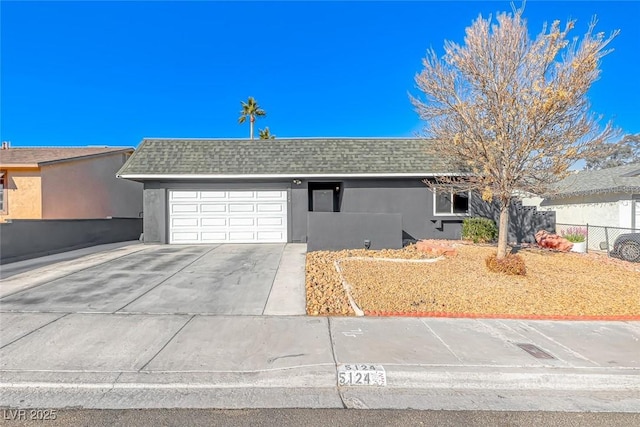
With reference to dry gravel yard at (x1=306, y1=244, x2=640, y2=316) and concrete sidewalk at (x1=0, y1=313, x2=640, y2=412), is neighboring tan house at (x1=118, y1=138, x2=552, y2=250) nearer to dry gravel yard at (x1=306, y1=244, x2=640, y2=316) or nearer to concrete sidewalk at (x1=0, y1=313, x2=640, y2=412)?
dry gravel yard at (x1=306, y1=244, x2=640, y2=316)

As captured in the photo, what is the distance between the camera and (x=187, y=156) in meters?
13.6

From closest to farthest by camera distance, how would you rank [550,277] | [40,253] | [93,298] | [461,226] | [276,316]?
[276,316]
[93,298]
[550,277]
[40,253]
[461,226]

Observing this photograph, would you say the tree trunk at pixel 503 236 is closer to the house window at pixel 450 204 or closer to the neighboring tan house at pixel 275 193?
the neighboring tan house at pixel 275 193

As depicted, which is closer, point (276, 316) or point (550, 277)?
point (276, 316)

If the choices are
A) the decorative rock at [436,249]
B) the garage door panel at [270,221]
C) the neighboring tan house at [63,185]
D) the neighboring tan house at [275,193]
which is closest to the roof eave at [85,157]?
the neighboring tan house at [63,185]

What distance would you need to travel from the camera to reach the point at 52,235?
37.1 feet

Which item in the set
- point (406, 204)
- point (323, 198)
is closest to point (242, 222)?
point (323, 198)

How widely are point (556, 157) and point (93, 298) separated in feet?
35.3

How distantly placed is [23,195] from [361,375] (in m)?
17.0

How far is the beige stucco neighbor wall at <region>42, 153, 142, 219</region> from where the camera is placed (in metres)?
14.4

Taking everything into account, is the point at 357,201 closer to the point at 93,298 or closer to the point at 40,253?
the point at 93,298

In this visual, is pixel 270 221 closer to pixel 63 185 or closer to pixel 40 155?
pixel 63 185

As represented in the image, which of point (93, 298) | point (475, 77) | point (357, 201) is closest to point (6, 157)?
point (93, 298)

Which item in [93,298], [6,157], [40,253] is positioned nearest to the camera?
[93,298]
